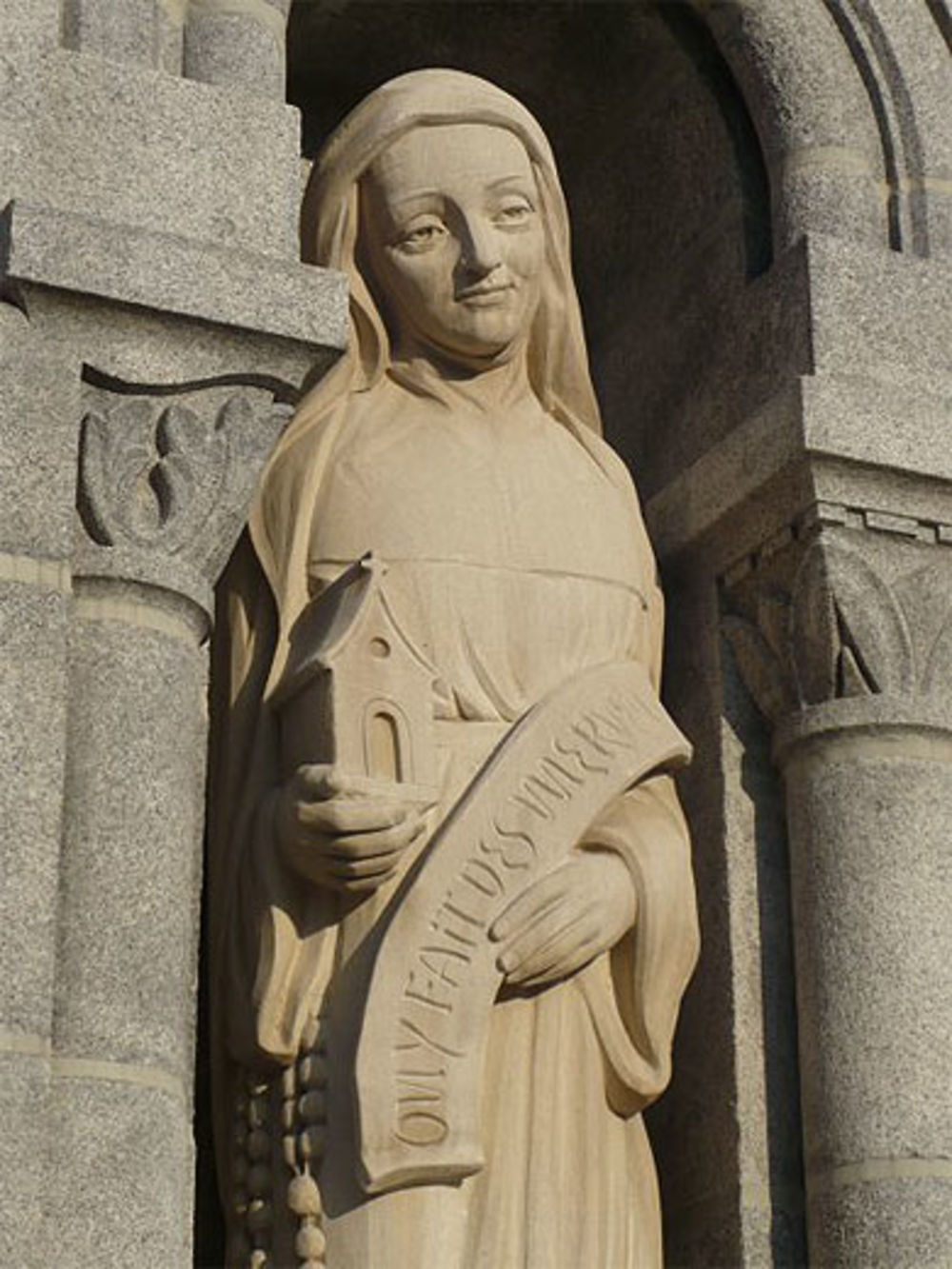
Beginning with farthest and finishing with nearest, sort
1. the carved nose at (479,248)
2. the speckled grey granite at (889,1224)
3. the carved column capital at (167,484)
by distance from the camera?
the carved nose at (479,248) → the speckled grey granite at (889,1224) → the carved column capital at (167,484)

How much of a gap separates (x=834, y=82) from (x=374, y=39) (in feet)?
4.38

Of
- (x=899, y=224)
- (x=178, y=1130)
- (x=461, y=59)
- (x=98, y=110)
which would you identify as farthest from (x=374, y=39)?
(x=178, y=1130)

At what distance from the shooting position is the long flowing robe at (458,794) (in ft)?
22.0

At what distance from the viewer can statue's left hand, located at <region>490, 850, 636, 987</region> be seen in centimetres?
679

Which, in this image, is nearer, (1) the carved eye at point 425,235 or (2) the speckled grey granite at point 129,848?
(2) the speckled grey granite at point 129,848

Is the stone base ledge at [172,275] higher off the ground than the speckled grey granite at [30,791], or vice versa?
the stone base ledge at [172,275]

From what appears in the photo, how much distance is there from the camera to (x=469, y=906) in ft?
22.1

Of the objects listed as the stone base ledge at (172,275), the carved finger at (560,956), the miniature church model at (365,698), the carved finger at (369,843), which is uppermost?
the stone base ledge at (172,275)

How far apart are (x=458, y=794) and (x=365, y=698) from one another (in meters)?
0.33

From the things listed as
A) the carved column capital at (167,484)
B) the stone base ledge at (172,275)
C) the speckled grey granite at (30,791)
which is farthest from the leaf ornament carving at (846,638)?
the speckled grey granite at (30,791)

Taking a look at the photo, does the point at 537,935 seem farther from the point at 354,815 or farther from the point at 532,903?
the point at 354,815

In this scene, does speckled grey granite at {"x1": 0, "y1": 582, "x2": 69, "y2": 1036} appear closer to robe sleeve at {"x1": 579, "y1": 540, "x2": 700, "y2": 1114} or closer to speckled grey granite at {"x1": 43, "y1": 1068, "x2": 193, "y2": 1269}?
speckled grey granite at {"x1": 43, "y1": 1068, "x2": 193, "y2": 1269}

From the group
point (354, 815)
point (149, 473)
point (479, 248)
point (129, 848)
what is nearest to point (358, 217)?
point (479, 248)

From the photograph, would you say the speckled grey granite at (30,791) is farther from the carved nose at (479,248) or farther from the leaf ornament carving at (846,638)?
the leaf ornament carving at (846,638)
